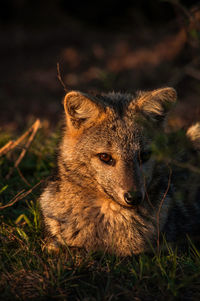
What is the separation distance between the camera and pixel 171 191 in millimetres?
4668

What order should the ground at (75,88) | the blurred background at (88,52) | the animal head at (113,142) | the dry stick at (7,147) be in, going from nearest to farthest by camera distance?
the ground at (75,88) < the animal head at (113,142) < the dry stick at (7,147) < the blurred background at (88,52)

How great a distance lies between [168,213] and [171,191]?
0.97ft

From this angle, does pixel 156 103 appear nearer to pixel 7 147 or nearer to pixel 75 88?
pixel 7 147

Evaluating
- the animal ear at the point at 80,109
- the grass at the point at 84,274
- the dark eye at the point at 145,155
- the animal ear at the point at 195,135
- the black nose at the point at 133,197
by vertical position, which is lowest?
the grass at the point at 84,274

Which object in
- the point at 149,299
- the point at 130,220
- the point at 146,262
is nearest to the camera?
the point at 149,299

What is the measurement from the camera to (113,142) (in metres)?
3.90

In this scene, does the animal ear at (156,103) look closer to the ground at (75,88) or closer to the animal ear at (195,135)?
the ground at (75,88)

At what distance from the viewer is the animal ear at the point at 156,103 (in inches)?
161

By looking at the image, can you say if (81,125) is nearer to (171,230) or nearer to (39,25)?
(171,230)

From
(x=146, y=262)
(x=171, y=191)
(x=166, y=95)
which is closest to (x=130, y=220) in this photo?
(x=146, y=262)

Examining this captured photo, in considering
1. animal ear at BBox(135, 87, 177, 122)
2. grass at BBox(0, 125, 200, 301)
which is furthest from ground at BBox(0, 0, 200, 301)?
animal ear at BBox(135, 87, 177, 122)

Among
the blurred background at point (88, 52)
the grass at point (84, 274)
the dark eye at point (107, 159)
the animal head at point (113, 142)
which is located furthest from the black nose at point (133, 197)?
the blurred background at point (88, 52)

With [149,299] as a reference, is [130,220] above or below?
above

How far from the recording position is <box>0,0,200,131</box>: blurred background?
9196 millimetres
